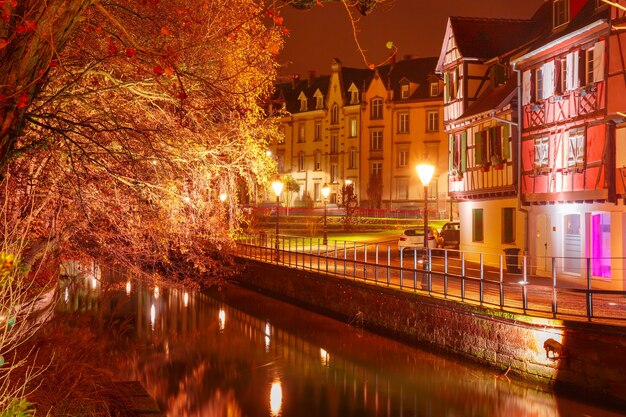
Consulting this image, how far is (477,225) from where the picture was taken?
1256 inches

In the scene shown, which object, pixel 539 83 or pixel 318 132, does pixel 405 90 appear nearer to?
pixel 318 132

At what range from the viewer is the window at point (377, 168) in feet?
221

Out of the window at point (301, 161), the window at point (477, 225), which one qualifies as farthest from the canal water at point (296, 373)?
the window at point (301, 161)

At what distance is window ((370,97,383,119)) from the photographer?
221 ft

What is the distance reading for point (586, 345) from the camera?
47.9 feet

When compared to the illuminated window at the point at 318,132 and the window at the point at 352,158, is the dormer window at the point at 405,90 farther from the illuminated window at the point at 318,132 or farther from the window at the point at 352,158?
the illuminated window at the point at 318,132

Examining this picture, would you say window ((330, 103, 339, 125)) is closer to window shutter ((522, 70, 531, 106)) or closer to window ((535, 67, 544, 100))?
window shutter ((522, 70, 531, 106))

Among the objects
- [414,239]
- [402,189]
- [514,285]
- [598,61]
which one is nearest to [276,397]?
[514,285]

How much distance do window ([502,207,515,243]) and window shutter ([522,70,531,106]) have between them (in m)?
4.17

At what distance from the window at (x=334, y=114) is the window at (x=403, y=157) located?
8.85 meters

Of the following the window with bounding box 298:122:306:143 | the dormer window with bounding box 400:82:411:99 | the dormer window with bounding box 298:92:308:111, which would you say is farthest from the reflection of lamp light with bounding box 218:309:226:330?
the dormer window with bounding box 298:92:308:111

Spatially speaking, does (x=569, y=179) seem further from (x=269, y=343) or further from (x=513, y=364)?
(x=269, y=343)

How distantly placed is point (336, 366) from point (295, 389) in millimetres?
2526

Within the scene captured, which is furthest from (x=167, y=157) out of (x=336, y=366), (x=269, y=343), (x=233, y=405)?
(x=269, y=343)
